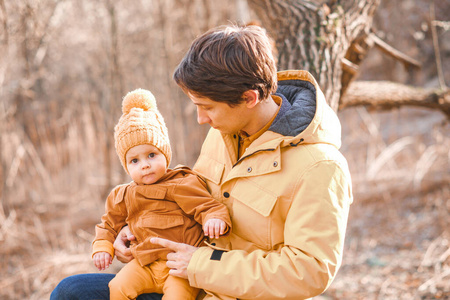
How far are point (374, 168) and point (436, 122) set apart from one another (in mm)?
1695

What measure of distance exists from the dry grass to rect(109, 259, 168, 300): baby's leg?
2.17m

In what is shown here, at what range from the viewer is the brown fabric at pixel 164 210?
6.08ft

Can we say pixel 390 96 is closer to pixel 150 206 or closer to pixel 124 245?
pixel 150 206

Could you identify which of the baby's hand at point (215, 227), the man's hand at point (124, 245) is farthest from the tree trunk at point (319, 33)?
the man's hand at point (124, 245)

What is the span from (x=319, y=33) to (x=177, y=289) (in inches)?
62.5

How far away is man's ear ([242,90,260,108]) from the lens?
5.59 ft

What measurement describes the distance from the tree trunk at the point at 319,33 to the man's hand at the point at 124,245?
4.35 feet

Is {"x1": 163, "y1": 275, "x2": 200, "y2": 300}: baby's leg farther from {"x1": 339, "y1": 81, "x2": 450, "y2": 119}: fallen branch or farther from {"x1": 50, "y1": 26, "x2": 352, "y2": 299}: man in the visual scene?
{"x1": 339, "y1": 81, "x2": 450, "y2": 119}: fallen branch

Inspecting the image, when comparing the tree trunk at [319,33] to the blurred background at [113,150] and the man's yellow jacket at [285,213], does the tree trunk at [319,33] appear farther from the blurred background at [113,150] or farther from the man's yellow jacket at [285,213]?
the blurred background at [113,150]

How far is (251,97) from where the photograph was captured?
173cm

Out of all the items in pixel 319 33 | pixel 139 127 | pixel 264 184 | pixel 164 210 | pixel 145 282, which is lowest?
pixel 145 282

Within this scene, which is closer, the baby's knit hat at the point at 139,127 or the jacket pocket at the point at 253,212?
the jacket pocket at the point at 253,212

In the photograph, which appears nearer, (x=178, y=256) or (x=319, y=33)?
(x=178, y=256)

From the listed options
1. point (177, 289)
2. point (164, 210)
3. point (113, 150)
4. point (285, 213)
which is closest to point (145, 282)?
point (177, 289)
